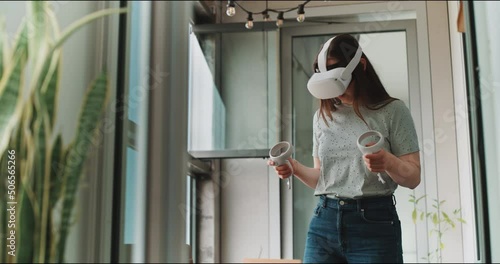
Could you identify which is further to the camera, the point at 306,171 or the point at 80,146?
the point at 306,171

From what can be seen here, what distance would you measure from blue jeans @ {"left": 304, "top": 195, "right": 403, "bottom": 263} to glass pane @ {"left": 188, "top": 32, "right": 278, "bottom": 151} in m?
0.10

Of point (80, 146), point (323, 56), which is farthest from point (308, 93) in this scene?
point (80, 146)

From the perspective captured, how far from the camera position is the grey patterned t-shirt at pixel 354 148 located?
0.30 meters

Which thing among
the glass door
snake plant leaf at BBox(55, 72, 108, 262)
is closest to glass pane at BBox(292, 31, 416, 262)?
the glass door

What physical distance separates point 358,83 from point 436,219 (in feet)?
0.78

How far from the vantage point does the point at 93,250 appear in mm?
214

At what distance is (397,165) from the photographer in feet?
0.98

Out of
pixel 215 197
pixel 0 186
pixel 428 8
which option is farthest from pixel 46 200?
pixel 428 8

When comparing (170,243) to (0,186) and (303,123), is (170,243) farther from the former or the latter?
(303,123)

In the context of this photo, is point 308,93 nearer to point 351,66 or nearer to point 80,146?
point 351,66

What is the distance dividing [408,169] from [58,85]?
0.21 m

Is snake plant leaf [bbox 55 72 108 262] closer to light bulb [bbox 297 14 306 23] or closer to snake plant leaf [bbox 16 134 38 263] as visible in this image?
snake plant leaf [bbox 16 134 38 263]

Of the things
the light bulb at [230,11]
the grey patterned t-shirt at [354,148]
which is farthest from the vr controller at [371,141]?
the light bulb at [230,11]

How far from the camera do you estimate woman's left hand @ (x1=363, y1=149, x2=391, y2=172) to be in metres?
0.29
